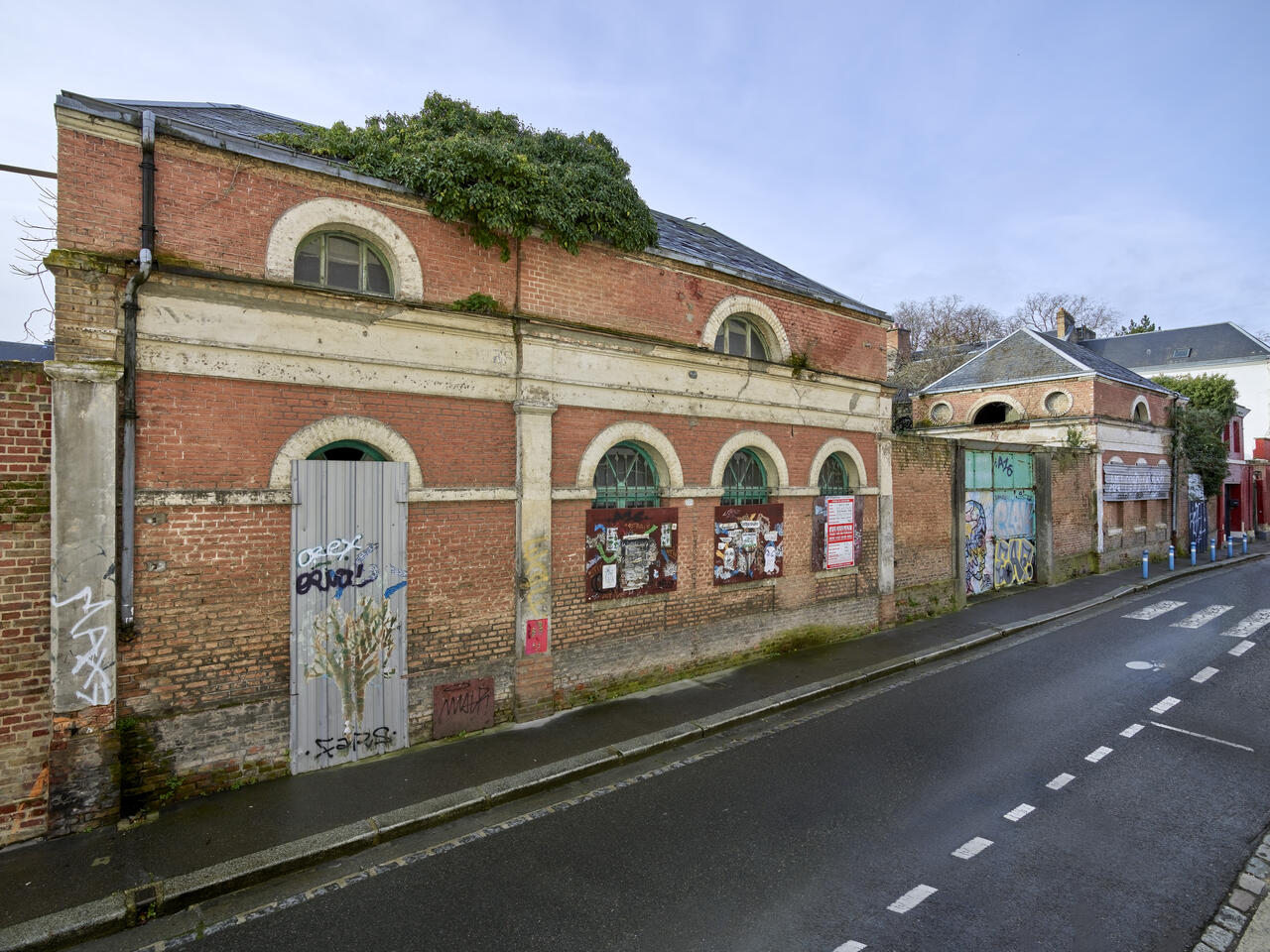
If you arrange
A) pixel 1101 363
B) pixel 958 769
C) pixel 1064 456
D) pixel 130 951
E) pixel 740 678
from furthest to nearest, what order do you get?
pixel 1101 363, pixel 1064 456, pixel 740 678, pixel 958 769, pixel 130 951

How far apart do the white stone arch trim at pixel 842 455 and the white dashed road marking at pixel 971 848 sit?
21.2 feet

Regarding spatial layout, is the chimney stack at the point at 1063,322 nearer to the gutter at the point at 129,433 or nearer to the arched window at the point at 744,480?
the arched window at the point at 744,480

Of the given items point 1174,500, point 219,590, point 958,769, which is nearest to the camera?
point 219,590

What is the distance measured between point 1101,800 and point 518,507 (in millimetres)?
6623

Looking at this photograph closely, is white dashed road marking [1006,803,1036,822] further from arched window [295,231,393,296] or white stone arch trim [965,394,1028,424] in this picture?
white stone arch trim [965,394,1028,424]

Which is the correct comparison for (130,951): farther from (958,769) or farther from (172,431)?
(958,769)

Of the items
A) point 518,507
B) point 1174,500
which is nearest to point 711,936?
point 518,507

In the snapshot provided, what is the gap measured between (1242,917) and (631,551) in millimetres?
6433

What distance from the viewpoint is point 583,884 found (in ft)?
15.9

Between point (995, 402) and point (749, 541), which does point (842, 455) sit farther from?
point (995, 402)

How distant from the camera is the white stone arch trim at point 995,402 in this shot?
21.1 m

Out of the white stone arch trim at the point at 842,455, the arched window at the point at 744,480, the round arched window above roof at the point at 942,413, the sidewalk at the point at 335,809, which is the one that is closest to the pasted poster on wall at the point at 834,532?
the white stone arch trim at the point at 842,455

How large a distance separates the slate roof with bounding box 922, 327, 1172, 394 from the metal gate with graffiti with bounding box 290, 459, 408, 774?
2104 cm

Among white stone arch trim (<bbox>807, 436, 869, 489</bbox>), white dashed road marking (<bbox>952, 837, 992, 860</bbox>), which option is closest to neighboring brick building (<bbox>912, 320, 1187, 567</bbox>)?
white stone arch trim (<bbox>807, 436, 869, 489</bbox>)
